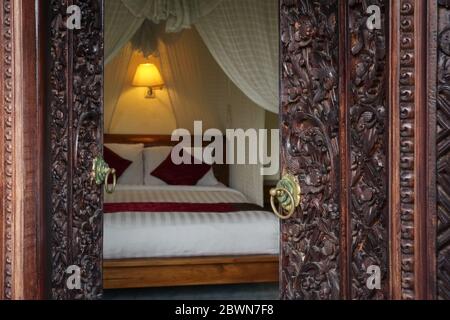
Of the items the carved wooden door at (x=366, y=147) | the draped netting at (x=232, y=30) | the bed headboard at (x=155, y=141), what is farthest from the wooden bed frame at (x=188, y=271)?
the bed headboard at (x=155, y=141)

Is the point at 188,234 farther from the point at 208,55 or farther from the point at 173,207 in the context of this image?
the point at 208,55

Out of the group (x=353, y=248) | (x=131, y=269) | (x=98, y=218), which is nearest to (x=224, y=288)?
(x=131, y=269)

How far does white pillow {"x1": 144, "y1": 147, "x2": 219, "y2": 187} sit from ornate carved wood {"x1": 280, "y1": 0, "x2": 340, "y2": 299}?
→ 285cm

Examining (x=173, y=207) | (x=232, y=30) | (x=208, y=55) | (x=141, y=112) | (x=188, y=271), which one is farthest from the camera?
(x=208, y=55)

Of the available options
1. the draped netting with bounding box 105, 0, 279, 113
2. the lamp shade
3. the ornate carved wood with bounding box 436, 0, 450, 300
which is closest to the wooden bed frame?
the draped netting with bounding box 105, 0, 279, 113

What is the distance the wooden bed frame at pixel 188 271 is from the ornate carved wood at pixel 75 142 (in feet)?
3.80

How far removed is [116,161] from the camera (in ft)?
12.7

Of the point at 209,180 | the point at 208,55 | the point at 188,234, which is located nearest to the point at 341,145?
the point at 188,234

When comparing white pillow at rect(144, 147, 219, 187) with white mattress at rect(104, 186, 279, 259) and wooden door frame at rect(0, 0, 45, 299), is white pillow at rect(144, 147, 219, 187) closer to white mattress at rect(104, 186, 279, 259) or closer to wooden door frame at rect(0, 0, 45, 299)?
white mattress at rect(104, 186, 279, 259)

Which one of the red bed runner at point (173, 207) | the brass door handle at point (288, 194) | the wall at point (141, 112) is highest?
the wall at point (141, 112)

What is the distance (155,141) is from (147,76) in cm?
64

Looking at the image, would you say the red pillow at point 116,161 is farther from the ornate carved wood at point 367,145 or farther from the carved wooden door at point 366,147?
the ornate carved wood at point 367,145

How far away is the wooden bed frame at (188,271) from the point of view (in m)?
2.55

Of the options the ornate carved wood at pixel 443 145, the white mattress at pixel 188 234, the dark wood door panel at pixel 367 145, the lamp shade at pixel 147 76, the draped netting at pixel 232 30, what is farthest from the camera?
the lamp shade at pixel 147 76
